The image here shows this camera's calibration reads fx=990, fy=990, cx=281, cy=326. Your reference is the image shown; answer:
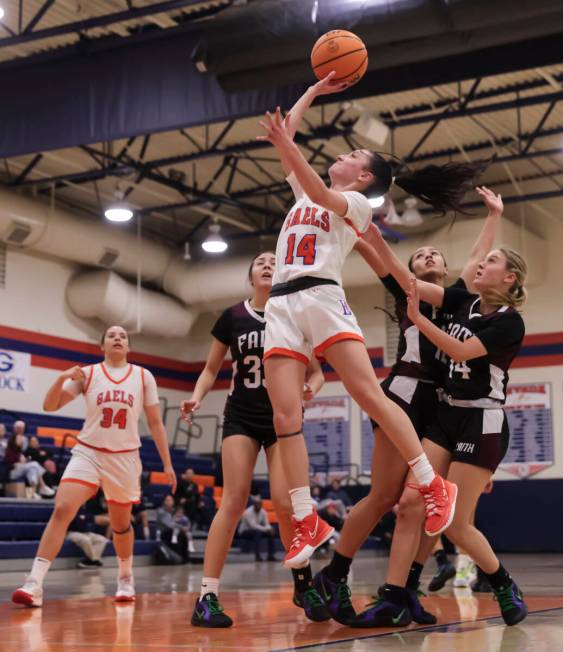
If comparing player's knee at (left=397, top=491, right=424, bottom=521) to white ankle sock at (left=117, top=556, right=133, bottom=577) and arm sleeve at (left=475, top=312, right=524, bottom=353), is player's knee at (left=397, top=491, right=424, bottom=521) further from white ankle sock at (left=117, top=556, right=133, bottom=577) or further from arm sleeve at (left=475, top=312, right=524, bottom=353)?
white ankle sock at (left=117, top=556, right=133, bottom=577)

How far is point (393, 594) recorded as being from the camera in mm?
4676

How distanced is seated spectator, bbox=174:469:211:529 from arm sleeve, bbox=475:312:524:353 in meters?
12.7

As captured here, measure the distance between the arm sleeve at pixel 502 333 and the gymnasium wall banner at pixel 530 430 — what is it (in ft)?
53.6

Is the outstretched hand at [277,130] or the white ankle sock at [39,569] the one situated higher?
the outstretched hand at [277,130]

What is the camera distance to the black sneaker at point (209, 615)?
4.82m

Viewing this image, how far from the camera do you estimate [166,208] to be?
21000 millimetres

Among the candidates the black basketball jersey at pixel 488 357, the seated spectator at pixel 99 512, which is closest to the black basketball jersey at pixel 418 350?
the black basketball jersey at pixel 488 357

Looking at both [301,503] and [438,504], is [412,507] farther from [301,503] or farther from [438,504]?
[301,503]

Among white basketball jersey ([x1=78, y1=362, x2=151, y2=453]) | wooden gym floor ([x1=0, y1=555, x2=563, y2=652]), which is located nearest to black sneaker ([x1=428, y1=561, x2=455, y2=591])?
wooden gym floor ([x1=0, y1=555, x2=563, y2=652])

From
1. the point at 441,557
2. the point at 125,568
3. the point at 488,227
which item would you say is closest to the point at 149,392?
the point at 125,568

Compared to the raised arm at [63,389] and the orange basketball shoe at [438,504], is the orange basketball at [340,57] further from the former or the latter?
the raised arm at [63,389]

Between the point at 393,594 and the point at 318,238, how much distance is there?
1713 mm

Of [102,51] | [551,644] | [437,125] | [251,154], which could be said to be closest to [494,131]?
[437,125]

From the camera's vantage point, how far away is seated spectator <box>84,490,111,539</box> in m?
14.7
